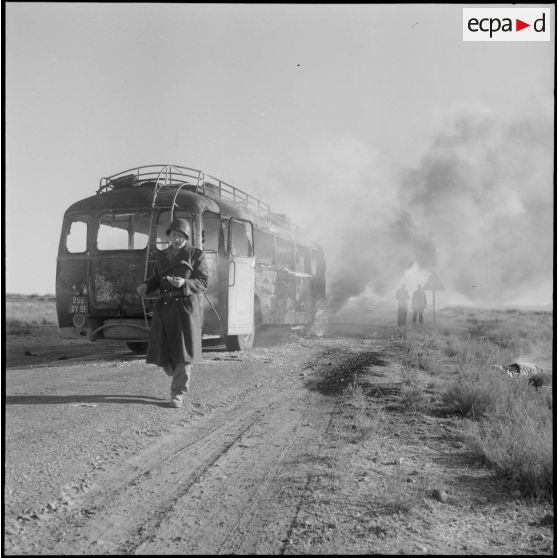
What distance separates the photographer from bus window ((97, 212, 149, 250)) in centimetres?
823

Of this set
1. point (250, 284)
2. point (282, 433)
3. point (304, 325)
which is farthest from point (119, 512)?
point (304, 325)

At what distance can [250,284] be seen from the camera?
9.38 meters

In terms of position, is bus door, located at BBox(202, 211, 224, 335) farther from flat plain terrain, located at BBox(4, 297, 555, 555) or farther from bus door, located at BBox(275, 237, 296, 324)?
bus door, located at BBox(275, 237, 296, 324)

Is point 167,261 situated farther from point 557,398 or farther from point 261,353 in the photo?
point 261,353

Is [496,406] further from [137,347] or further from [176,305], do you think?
[137,347]

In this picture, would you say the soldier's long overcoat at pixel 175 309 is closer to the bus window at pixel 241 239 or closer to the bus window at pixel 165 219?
the bus window at pixel 165 219

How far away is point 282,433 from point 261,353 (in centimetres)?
547

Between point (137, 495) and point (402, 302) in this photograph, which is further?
point (402, 302)

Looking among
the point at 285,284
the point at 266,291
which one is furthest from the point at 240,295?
the point at 285,284

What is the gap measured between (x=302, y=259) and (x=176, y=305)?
954 cm

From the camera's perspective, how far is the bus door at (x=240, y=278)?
8.49 meters

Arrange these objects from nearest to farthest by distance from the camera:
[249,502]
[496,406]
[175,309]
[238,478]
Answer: [249,502] < [238,478] < [175,309] < [496,406]

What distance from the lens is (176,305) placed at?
491 centimetres

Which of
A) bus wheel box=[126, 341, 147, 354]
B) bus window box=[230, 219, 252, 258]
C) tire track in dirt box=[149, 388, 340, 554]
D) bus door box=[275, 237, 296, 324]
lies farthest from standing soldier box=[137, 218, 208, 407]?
bus door box=[275, 237, 296, 324]
